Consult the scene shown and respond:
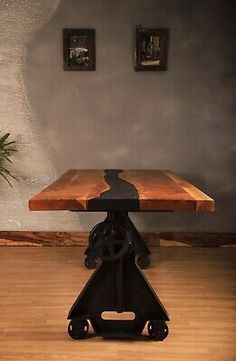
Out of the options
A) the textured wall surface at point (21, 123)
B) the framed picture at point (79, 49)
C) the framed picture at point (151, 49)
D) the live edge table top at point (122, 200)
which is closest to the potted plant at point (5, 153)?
the textured wall surface at point (21, 123)

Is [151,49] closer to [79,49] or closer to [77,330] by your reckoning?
[79,49]

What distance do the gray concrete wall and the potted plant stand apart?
32 centimetres

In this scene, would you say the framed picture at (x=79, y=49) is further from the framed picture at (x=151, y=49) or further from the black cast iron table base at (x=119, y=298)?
the black cast iron table base at (x=119, y=298)

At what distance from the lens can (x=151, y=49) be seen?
351cm

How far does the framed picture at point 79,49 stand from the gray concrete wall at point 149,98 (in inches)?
2.2

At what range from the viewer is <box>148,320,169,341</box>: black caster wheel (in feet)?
6.89

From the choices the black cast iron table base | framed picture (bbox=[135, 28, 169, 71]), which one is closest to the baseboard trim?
framed picture (bbox=[135, 28, 169, 71])

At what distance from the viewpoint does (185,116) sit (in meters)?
3.59

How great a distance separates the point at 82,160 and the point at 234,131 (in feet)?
4.34

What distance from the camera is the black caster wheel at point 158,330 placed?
210 cm

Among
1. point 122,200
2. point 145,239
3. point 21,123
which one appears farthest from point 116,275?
point 21,123

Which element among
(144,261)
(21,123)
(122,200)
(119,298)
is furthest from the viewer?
(21,123)

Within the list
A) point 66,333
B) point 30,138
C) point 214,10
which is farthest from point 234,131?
point 66,333

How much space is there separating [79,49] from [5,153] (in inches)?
41.8
